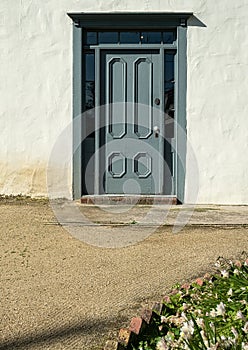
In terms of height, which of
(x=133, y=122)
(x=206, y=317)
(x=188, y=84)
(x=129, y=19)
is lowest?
(x=206, y=317)

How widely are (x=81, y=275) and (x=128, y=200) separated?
10.7 feet

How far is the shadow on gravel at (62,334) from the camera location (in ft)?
8.87

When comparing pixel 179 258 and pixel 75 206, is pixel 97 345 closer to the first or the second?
pixel 179 258

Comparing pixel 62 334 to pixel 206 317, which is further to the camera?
pixel 62 334

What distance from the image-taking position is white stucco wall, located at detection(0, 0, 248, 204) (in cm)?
723

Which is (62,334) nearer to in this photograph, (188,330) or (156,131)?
(188,330)

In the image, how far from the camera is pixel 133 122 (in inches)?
295

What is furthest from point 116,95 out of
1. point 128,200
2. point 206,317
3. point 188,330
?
point 188,330

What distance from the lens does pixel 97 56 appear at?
7355mm

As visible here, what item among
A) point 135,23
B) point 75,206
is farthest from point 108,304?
point 135,23

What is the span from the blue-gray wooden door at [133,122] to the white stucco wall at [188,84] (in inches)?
18.3

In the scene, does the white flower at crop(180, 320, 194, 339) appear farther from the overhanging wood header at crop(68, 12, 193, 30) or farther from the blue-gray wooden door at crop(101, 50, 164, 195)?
the overhanging wood header at crop(68, 12, 193, 30)

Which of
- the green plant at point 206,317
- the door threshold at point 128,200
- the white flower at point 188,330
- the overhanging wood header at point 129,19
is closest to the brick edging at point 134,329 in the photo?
the green plant at point 206,317

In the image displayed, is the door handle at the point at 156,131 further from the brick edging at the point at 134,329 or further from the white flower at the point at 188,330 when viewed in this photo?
the white flower at the point at 188,330
